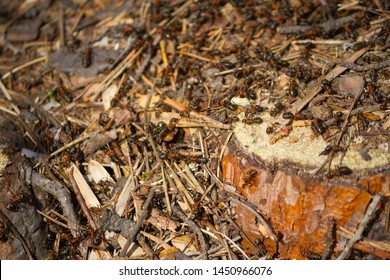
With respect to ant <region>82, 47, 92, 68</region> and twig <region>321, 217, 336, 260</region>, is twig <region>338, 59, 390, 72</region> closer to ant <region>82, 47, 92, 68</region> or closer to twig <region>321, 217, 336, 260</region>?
twig <region>321, 217, 336, 260</region>

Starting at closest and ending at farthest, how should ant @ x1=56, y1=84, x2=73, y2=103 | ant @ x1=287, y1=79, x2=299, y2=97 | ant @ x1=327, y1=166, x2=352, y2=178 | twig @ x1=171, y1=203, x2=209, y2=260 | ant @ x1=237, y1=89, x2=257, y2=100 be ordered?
ant @ x1=327, y1=166, x2=352, y2=178 → twig @ x1=171, y1=203, x2=209, y2=260 → ant @ x1=287, y1=79, x2=299, y2=97 → ant @ x1=237, y1=89, x2=257, y2=100 → ant @ x1=56, y1=84, x2=73, y2=103

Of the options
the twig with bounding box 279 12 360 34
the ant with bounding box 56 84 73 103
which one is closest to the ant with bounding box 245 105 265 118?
the twig with bounding box 279 12 360 34

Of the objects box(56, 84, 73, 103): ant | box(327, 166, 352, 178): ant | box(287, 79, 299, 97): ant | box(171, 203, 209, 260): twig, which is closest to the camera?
box(327, 166, 352, 178): ant

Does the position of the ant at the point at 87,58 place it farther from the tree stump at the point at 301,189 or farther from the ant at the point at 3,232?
the tree stump at the point at 301,189

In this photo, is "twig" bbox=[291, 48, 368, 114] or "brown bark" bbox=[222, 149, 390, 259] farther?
"twig" bbox=[291, 48, 368, 114]

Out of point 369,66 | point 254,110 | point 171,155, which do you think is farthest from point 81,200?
point 369,66

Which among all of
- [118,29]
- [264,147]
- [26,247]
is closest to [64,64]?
[118,29]

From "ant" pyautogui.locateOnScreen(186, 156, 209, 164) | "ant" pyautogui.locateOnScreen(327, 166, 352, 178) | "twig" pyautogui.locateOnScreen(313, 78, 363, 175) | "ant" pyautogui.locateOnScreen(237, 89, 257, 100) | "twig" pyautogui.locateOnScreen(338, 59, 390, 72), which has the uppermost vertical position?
"twig" pyautogui.locateOnScreen(338, 59, 390, 72)
